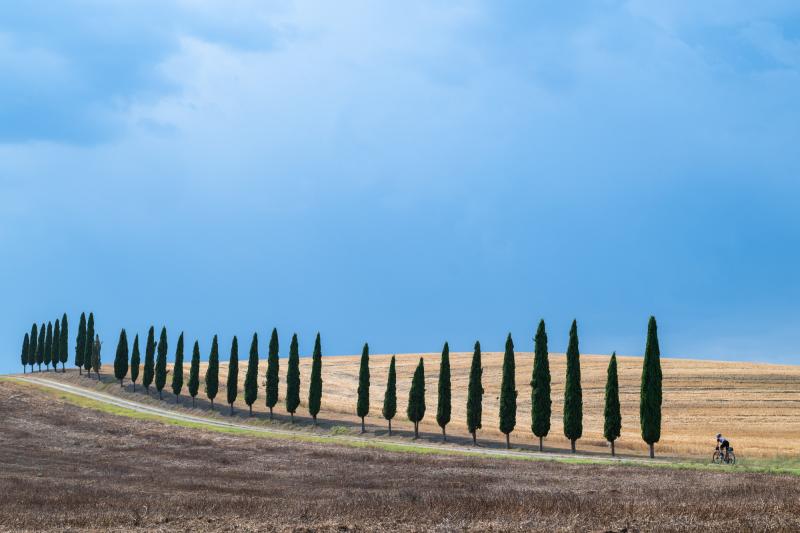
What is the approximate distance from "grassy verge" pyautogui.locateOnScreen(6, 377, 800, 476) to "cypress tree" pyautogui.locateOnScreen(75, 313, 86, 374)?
15.4m

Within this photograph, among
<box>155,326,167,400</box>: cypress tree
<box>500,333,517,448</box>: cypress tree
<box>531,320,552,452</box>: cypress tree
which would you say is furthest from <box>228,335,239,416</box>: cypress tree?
<box>531,320,552,452</box>: cypress tree

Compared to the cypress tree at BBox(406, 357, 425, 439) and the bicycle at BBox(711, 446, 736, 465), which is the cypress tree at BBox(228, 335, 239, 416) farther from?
the bicycle at BBox(711, 446, 736, 465)

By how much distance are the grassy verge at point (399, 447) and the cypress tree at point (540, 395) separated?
331 inches

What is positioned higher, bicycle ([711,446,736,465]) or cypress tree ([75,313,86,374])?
cypress tree ([75,313,86,374])

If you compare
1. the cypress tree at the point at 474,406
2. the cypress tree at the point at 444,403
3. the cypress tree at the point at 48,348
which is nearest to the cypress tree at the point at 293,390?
the cypress tree at the point at 444,403

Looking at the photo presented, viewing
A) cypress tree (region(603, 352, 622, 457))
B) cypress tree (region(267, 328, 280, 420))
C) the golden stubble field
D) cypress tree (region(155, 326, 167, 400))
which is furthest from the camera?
cypress tree (region(155, 326, 167, 400))

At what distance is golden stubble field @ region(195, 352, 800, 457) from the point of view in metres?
75.2

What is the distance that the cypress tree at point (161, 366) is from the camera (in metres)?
102

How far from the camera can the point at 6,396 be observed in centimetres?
8850

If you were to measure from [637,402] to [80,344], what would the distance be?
87.7 meters

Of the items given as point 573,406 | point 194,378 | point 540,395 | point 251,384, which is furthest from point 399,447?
point 194,378

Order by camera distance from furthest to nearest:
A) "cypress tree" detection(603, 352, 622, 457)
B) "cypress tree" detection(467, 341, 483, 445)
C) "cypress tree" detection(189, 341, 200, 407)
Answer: "cypress tree" detection(189, 341, 200, 407)
"cypress tree" detection(467, 341, 483, 445)
"cypress tree" detection(603, 352, 622, 457)

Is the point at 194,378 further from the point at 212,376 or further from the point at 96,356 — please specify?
the point at 96,356

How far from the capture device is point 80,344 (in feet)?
405
